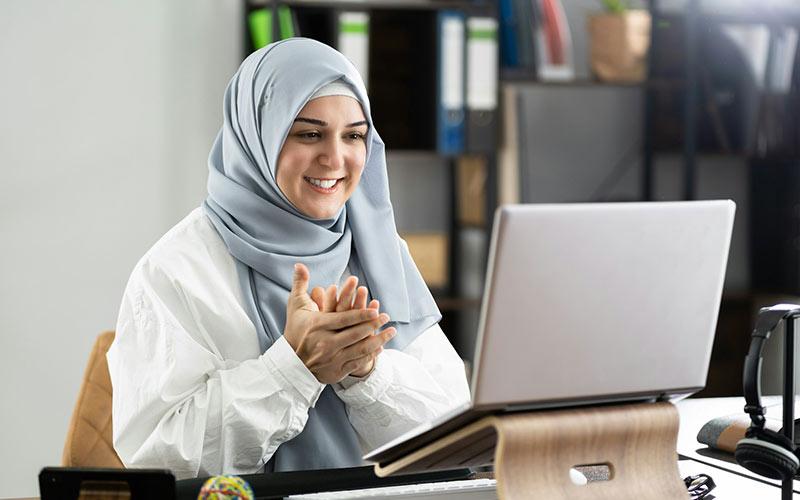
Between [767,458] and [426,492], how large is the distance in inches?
14.7

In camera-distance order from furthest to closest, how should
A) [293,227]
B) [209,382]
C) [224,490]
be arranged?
1. [293,227]
2. [209,382]
3. [224,490]

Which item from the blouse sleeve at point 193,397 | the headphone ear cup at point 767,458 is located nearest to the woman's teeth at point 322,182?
the blouse sleeve at point 193,397

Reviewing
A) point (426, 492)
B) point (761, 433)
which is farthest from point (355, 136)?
point (761, 433)

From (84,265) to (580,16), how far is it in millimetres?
1780

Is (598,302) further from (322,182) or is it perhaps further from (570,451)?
(322,182)

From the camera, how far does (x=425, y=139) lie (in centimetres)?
320

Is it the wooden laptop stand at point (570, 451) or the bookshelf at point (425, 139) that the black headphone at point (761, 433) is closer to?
the wooden laptop stand at point (570, 451)

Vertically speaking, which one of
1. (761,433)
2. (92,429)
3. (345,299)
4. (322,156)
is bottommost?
(92,429)

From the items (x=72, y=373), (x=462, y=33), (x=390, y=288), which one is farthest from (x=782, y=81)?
(x=72, y=373)

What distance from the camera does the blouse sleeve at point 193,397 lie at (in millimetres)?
1400

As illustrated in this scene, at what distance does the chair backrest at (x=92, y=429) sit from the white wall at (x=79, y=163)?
1332mm

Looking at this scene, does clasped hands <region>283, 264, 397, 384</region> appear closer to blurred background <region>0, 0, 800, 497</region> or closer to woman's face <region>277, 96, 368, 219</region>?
woman's face <region>277, 96, 368, 219</region>

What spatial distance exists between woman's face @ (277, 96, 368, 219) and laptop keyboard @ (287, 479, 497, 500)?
1.82 feet

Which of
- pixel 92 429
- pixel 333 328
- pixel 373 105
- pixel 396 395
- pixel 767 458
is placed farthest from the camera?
pixel 373 105
